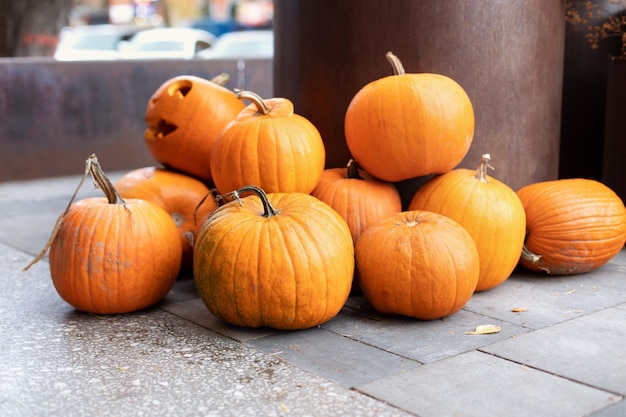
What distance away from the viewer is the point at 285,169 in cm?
418

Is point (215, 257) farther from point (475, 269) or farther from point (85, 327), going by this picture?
point (475, 269)

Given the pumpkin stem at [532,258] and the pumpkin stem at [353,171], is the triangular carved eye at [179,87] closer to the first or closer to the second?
the pumpkin stem at [353,171]

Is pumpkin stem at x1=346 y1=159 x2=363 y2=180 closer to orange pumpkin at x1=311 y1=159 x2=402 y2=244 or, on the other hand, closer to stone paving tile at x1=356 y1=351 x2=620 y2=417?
orange pumpkin at x1=311 y1=159 x2=402 y2=244

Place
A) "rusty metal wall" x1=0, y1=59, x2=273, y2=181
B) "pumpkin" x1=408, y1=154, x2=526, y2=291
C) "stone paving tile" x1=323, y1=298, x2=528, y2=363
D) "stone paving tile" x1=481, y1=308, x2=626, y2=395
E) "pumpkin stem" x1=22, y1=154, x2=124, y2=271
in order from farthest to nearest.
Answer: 1. "rusty metal wall" x1=0, y1=59, x2=273, y2=181
2. "pumpkin" x1=408, y1=154, x2=526, y2=291
3. "pumpkin stem" x1=22, y1=154, x2=124, y2=271
4. "stone paving tile" x1=323, y1=298, x2=528, y2=363
5. "stone paving tile" x1=481, y1=308, x2=626, y2=395

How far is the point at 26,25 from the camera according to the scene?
11.3 metres

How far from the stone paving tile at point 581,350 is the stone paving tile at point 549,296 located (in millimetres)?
134

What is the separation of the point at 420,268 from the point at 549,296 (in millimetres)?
889

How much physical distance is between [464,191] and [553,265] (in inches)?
27.8

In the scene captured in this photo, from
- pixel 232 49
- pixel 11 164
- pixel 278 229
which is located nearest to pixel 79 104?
pixel 11 164

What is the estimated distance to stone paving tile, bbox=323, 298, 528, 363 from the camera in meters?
3.44

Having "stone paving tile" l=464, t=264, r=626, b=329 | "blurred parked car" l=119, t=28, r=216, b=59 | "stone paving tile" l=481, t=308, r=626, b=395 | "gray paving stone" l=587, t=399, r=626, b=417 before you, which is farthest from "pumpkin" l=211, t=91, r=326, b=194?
"blurred parked car" l=119, t=28, r=216, b=59

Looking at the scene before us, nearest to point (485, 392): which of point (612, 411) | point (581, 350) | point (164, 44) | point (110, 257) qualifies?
point (612, 411)

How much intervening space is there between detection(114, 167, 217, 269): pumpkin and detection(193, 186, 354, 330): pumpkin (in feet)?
3.03

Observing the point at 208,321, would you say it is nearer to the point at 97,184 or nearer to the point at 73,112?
the point at 97,184
